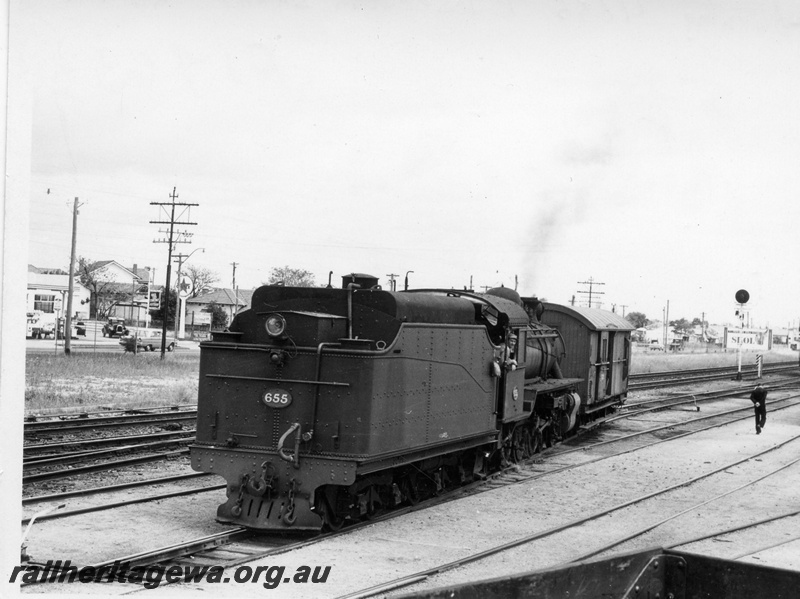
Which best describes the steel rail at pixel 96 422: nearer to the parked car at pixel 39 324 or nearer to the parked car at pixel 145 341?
the parked car at pixel 145 341

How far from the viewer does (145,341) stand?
46281mm

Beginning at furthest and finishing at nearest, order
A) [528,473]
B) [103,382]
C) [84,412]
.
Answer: [103,382] → [84,412] → [528,473]

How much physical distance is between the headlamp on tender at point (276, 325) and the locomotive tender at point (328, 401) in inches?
0.4

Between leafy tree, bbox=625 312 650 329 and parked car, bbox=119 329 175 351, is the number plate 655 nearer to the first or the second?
parked car, bbox=119 329 175 351

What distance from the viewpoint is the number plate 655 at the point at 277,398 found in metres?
9.21

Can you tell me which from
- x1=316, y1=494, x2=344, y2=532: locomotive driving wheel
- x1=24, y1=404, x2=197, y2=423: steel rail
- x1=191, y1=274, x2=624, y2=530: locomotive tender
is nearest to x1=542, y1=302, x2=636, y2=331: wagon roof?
x1=191, y1=274, x2=624, y2=530: locomotive tender

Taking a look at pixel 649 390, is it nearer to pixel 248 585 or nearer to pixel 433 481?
pixel 433 481

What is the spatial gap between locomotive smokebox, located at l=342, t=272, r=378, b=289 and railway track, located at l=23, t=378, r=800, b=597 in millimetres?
2757

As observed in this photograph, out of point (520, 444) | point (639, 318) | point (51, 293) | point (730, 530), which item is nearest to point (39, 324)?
point (51, 293)

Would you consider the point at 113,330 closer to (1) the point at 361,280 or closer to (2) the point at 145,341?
(2) the point at 145,341

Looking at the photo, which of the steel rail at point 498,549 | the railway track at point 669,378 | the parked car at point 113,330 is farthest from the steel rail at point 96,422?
the parked car at point 113,330

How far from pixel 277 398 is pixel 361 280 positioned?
176 cm

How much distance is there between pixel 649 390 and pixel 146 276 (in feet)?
198

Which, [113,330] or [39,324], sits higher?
[39,324]
